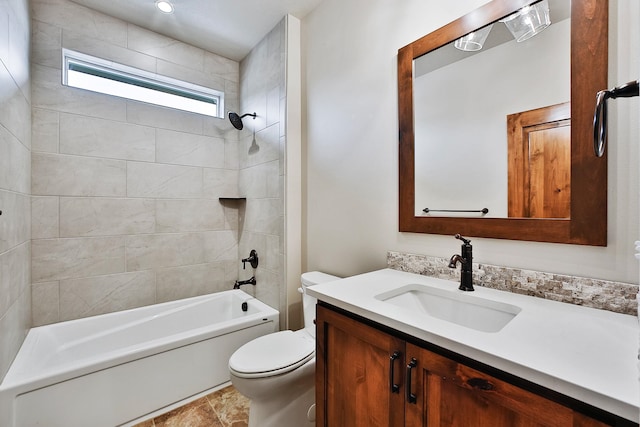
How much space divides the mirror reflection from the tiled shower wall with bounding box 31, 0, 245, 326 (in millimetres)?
1808

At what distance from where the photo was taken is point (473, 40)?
4.07 ft

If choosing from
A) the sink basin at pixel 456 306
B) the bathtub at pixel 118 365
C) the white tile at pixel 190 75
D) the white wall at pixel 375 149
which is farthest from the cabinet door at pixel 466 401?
the white tile at pixel 190 75

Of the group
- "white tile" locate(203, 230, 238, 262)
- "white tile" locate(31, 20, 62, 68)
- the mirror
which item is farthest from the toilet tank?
"white tile" locate(31, 20, 62, 68)

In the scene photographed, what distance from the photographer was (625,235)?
88 centimetres

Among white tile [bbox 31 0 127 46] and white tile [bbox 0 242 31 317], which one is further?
white tile [bbox 31 0 127 46]

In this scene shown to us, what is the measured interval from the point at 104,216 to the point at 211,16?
1.69m

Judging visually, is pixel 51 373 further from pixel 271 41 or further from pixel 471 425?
pixel 271 41

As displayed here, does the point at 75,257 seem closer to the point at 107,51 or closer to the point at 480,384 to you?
the point at 107,51

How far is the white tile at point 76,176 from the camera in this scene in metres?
1.92

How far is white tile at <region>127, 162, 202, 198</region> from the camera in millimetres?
2268

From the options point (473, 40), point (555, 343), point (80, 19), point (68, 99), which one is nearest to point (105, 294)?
point (68, 99)

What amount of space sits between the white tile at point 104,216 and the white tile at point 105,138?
1.14ft

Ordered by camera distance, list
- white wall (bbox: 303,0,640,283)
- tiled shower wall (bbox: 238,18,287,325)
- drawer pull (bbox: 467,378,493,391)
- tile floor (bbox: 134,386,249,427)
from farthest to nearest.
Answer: tiled shower wall (bbox: 238,18,287,325) < tile floor (bbox: 134,386,249,427) < white wall (bbox: 303,0,640,283) < drawer pull (bbox: 467,378,493,391)

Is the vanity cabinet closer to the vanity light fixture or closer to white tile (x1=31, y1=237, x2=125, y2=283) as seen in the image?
white tile (x1=31, y1=237, x2=125, y2=283)
